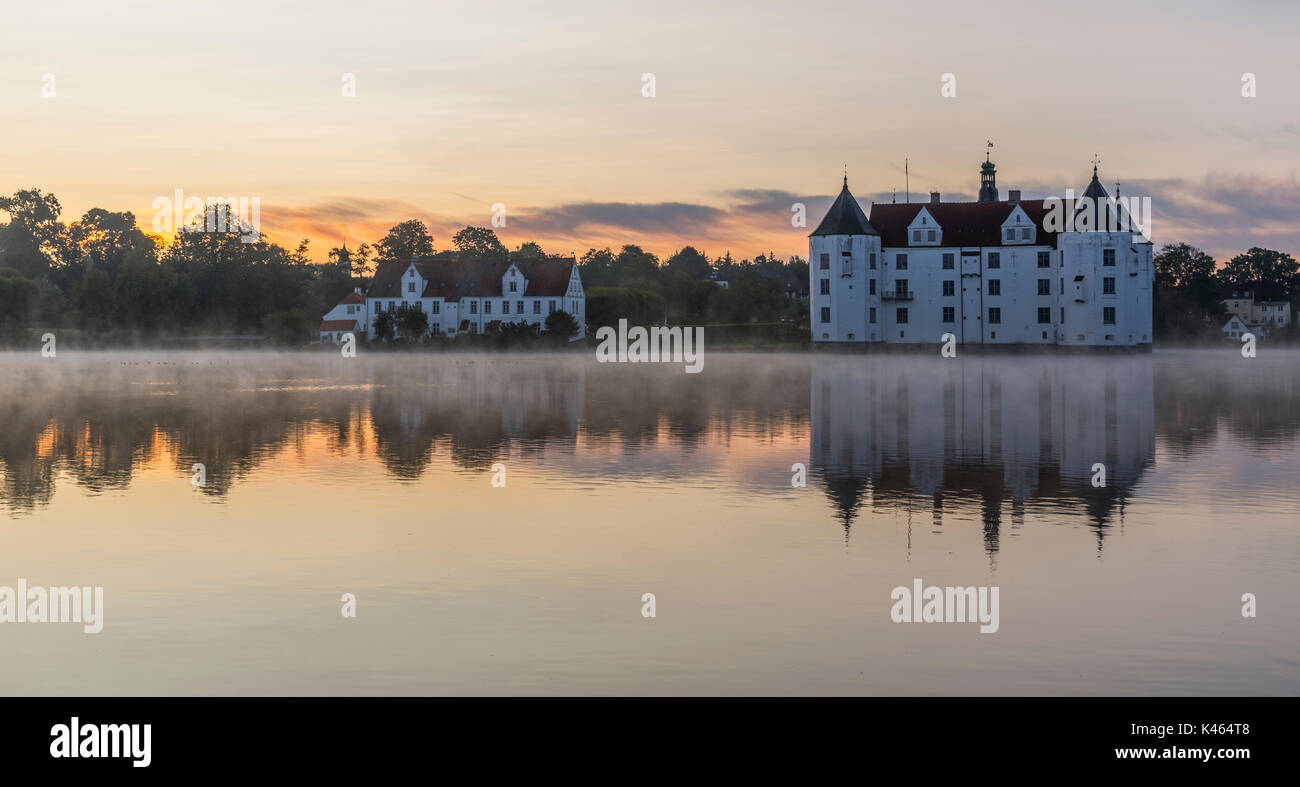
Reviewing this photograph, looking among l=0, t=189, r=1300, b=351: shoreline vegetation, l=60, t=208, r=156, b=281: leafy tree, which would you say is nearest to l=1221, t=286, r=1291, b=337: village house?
l=0, t=189, r=1300, b=351: shoreline vegetation

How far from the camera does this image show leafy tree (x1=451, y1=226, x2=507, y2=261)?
178 m

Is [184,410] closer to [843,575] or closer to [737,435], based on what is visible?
[737,435]

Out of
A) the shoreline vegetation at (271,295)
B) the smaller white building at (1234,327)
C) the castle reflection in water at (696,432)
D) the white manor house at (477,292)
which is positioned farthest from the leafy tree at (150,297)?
the smaller white building at (1234,327)

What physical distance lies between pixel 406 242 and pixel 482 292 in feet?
177

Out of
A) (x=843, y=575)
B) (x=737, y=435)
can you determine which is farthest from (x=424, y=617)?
(x=737, y=435)

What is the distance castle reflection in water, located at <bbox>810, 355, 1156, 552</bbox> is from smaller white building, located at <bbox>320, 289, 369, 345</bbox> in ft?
301

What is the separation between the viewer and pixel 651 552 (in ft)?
48.1

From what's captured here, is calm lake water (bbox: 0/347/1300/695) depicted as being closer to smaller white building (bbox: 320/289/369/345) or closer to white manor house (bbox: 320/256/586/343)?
white manor house (bbox: 320/256/586/343)

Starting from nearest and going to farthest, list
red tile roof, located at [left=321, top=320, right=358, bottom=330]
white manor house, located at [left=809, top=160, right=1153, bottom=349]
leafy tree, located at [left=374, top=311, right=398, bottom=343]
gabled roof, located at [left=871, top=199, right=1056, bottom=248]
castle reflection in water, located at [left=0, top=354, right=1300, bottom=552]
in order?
castle reflection in water, located at [left=0, top=354, right=1300, bottom=552] → white manor house, located at [left=809, top=160, right=1153, bottom=349] → gabled roof, located at [left=871, top=199, right=1056, bottom=248] → leafy tree, located at [left=374, top=311, right=398, bottom=343] → red tile roof, located at [left=321, top=320, right=358, bottom=330]

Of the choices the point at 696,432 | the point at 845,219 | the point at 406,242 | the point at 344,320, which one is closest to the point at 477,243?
the point at 406,242

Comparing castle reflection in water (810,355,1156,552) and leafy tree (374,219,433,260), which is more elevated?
leafy tree (374,219,433,260)

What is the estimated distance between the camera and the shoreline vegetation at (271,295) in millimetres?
123750

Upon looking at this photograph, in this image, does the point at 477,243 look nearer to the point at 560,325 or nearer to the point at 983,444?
the point at 560,325
